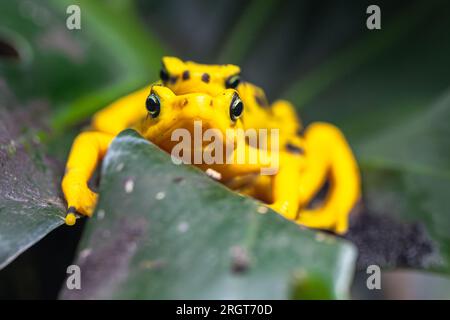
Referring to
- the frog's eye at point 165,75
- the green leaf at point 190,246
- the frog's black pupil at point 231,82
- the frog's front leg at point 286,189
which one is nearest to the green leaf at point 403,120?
the frog's front leg at point 286,189

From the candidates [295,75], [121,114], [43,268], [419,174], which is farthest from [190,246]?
[295,75]

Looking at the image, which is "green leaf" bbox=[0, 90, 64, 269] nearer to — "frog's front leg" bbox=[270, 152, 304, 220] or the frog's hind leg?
"frog's front leg" bbox=[270, 152, 304, 220]

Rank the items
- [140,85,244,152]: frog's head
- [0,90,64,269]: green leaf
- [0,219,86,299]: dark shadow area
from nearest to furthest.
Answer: [0,90,64,269]: green leaf
[140,85,244,152]: frog's head
[0,219,86,299]: dark shadow area

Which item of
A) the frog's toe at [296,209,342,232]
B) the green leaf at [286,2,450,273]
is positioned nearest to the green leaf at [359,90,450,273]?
the green leaf at [286,2,450,273]

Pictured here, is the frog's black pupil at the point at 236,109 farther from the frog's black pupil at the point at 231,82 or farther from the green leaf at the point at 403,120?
the green leaf at the point at 403,120

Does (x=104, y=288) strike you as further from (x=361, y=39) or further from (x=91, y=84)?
(x=361, y=39)

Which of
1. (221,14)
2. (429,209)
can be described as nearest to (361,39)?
(221,14)

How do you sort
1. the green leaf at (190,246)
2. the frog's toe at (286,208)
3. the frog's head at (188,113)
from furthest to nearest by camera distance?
1. the frog's toe at (286,208)
2. the frog's head at (188,113)
3. the green leaf at (190,246)

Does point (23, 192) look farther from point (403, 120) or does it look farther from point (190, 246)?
point (403, 120)
